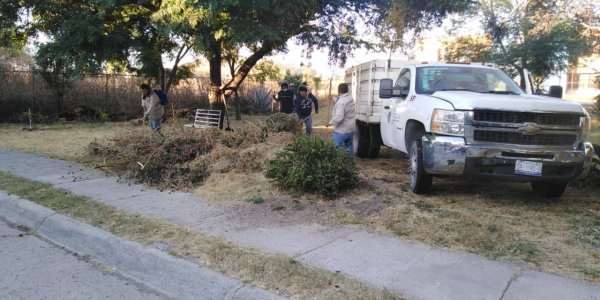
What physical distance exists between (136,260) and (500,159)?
4.12 m

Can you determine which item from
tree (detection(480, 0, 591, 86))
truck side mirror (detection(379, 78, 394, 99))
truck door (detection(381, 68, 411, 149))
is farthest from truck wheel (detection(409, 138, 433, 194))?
tree (detection(480, 0, 591, 86))

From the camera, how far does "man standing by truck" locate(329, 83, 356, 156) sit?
8.75 metres

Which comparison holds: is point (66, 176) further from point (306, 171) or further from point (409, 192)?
point (409, 192)

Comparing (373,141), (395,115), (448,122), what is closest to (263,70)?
(373,141)

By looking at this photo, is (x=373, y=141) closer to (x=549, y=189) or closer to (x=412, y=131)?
(x=412, y=131)

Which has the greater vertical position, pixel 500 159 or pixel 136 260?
pixel 500 159

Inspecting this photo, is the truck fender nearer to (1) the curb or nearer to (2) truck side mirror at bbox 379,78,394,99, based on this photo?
(2) truck side mirror at bbox 379,78,394,99

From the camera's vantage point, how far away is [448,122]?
5.97 m

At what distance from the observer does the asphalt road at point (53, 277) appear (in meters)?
4.05

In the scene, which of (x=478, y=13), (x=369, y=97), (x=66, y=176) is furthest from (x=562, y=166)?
(x=478, y=13)

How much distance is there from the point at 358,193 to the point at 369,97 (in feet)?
12.5

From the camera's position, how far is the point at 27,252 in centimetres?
502

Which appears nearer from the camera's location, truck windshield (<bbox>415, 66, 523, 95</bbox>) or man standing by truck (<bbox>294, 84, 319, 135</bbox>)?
truck windshield (<bbox>415, 66, 523, 95</bbox>)

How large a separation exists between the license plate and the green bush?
7.06 ft
